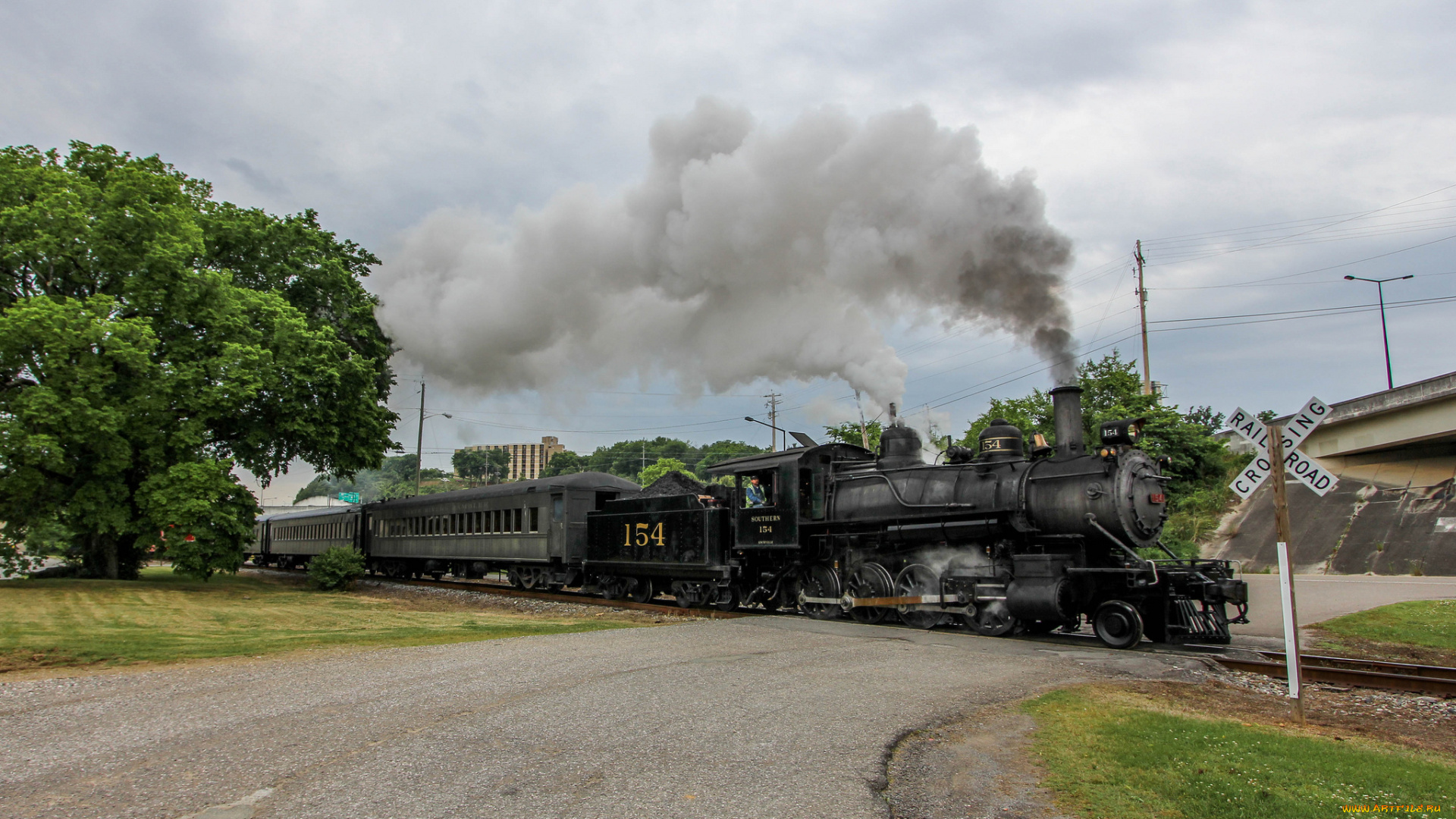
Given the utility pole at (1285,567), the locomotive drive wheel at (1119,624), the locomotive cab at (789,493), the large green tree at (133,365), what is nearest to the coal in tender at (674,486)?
the locomotive cab at (789,493)

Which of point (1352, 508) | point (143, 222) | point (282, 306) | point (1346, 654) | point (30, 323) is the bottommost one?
point (1346, 654)

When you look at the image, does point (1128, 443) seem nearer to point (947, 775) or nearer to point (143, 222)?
point (947, 775)

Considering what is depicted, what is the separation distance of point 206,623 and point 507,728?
1181 centimetres

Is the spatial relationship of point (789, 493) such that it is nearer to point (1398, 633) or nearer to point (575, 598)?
point (575, 598)

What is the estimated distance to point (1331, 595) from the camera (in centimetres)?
2067

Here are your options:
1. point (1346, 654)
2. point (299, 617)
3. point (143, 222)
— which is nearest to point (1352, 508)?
point (1346, 654)

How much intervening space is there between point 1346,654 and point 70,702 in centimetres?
1560

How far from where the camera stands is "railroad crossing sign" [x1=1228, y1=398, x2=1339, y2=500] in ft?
24.9

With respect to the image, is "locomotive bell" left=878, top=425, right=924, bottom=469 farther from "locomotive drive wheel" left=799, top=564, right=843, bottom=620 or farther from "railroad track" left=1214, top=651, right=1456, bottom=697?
"railroad track" left=1214, top=651, right=1456, bottom=697

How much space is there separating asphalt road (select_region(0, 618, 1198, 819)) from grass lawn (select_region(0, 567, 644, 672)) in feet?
6.49

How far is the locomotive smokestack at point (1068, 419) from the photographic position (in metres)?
12.1

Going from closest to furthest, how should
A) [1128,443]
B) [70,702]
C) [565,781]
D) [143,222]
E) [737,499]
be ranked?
[565,781] < [70,702] < [1128,443] < [737,499] < [143,222]

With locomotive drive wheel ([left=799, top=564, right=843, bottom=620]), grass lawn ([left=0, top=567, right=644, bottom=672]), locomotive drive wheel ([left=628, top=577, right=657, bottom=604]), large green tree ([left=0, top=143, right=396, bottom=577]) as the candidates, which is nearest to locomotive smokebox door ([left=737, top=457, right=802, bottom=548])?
locomotive drive wheel ([left=799, top=564, right=843, bottom=620])

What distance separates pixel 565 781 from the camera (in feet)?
17.0
